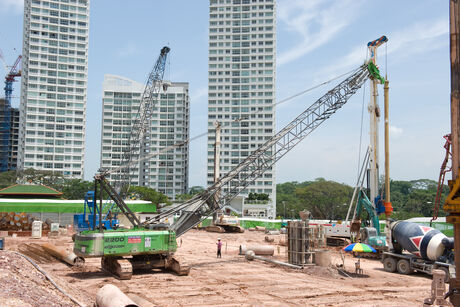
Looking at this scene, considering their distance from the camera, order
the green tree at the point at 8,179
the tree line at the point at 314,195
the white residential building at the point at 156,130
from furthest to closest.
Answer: the white residential building at the point at 156,130 < the green tree at the point at 8,179 < the tree line at the point at 314,195

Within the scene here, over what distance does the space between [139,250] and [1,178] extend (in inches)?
4051

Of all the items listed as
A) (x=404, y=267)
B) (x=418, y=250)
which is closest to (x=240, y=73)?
(x=404, y=267)

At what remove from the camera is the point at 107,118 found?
513ft

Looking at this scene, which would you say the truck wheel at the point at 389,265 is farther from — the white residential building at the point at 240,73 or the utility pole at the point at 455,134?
the white residential building at the point at 240,73

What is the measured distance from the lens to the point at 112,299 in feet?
45.6

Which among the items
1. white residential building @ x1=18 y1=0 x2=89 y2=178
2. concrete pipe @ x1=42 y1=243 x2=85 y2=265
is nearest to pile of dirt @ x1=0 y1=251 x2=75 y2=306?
concrete pipe @ x1=42 y1=243 x2=85 y2=265

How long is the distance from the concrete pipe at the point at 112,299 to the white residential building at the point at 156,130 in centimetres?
13182

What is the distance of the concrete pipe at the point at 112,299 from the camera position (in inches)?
540

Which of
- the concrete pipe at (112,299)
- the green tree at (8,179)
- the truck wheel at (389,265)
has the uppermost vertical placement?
the green tree at (8,179)

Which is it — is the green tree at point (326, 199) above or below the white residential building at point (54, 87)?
below

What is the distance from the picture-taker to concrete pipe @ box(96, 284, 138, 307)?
13.7 meters

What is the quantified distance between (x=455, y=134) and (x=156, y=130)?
145927 millimetres

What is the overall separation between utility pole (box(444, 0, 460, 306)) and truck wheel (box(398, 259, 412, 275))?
18.1 m

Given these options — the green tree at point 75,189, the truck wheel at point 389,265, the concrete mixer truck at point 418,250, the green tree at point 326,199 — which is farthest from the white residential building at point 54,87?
the concrete mixer truck at point 418,250
